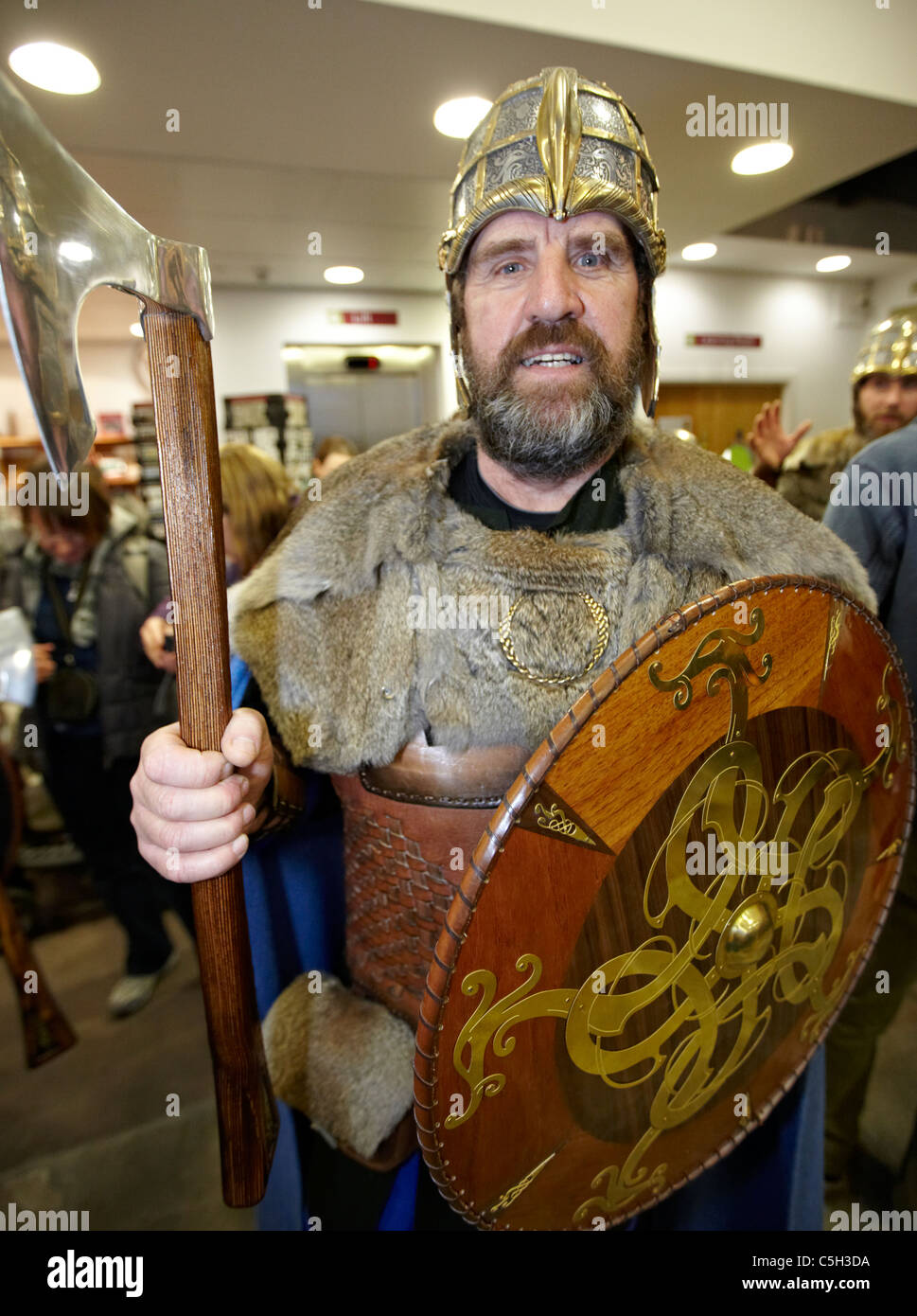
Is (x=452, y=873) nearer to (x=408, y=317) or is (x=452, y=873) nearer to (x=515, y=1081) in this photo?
(x=515, y=1081)

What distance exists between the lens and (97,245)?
0.45 metres

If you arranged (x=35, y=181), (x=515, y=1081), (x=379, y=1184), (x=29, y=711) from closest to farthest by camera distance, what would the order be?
(x=35, y=181) → (x=515, y=1081) → (x=379, y=1184) → (x=29, y=711)

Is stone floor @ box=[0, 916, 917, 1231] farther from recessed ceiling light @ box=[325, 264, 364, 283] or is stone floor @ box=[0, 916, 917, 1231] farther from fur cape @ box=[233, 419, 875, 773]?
recessed ceiling light @ box=[325, 264, 364, 283]

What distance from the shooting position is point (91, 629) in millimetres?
1926

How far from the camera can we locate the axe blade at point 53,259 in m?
0.40

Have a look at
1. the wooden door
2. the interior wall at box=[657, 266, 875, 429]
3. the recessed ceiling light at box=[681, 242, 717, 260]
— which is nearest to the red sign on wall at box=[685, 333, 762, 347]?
the interior wall at box=[657, 266, 875, 429]

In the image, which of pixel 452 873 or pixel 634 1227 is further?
pixel 634 1227

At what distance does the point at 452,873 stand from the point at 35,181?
729 millimetres

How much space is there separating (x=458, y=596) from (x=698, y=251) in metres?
1.59

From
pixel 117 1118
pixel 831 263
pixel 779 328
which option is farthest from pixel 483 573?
pixel 779 328

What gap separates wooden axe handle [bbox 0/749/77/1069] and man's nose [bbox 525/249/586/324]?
5.15 ft

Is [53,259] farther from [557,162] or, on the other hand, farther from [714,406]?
[714,406]

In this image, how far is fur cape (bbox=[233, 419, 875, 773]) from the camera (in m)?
0.79

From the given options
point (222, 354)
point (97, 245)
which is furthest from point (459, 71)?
point (222, 354)
